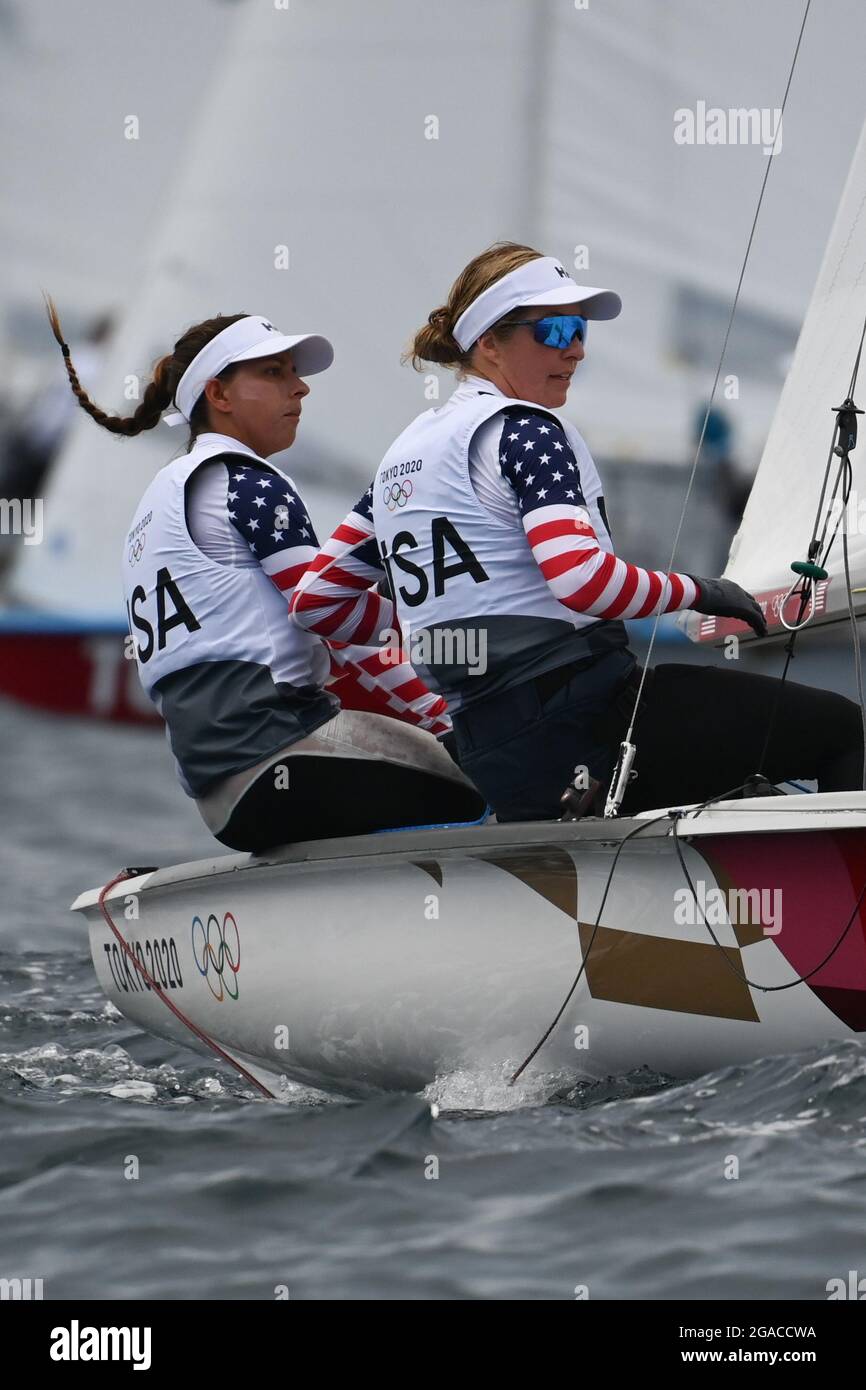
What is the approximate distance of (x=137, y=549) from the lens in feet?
11.5

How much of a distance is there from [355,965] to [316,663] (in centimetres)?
58

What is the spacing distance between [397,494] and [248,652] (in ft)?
1.34

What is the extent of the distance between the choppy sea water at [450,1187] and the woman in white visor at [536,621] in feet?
1.59

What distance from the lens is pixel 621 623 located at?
10.4ft

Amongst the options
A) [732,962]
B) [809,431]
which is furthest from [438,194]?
[732,962]

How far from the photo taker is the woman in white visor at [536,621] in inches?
119

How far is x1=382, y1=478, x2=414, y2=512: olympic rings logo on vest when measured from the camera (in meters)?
3.13

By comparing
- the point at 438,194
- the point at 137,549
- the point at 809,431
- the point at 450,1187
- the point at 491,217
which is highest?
the point at 438,194

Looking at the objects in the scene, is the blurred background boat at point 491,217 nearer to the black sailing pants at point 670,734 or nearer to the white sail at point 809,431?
the white sail at point 809,431

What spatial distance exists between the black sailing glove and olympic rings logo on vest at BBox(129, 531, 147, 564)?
100 cm

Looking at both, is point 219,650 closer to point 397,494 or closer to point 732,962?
point 397,494

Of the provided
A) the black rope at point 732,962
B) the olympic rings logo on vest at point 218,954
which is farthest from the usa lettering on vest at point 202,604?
the black rope at point 732,962

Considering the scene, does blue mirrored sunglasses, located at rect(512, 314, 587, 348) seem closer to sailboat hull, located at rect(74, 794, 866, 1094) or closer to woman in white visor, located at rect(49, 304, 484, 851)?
woman in white visor, located at rect(49, 304, 484, 851)

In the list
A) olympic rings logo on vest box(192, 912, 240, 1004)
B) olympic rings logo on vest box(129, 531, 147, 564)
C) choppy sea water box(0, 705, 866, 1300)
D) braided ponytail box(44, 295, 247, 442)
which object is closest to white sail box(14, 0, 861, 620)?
braided ponytail box(44, 295, 247, 442)
